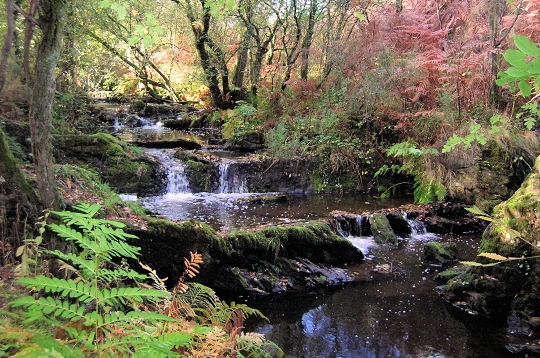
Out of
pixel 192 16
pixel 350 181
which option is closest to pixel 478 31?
pixel 350 181

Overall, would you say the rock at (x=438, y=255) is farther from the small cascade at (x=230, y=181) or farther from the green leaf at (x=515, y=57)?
the green leaf at (x=515, y=57)

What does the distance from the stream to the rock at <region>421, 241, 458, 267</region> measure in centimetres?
19

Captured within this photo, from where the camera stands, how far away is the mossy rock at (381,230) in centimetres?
791

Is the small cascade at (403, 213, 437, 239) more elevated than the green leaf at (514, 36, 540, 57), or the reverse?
the green leaf at (514, 36, 540, 57)

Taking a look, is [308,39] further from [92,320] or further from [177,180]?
[92,320]

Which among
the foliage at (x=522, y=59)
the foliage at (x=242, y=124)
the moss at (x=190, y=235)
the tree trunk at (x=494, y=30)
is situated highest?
the tree trunk at (x=494, y=30)

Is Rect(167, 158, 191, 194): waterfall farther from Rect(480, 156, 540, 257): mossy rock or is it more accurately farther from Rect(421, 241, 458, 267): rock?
Rect(480, 156, 540, 257): mossy rock

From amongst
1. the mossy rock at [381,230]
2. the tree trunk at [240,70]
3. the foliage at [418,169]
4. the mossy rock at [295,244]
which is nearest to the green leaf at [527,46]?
the mossy rock at [295,244]

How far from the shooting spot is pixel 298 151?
456 inches

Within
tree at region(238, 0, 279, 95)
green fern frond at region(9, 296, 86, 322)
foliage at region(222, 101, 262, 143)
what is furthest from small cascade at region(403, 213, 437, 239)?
tree at region(238, 0, 279, 95)

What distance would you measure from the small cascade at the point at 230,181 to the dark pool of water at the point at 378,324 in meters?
5.43

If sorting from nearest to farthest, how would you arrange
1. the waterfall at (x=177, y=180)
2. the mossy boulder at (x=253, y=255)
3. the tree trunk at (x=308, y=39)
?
the mossy boulder at (x=253, y=255) < the waterfall at (x=177, y=180) < the tree trunk at (x=308, y=39)

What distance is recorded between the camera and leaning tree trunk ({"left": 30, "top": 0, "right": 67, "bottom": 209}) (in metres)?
3.14

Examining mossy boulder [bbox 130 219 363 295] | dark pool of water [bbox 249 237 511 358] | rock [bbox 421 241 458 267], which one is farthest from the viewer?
rock [bbox 421 241 458 267]
